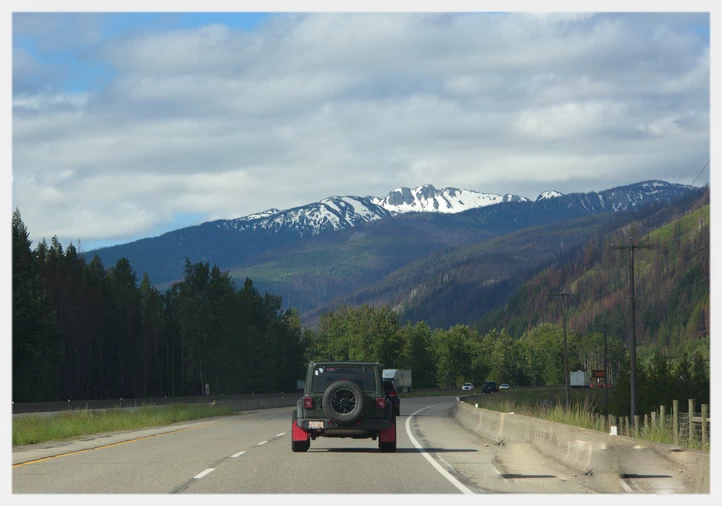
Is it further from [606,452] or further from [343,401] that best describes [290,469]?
[606,452]

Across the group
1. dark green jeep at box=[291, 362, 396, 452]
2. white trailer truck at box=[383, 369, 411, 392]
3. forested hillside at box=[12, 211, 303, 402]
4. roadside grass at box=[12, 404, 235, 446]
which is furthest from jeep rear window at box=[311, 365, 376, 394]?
white trailer truck at box=[383, 369, 411, 392]

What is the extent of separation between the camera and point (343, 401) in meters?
21.0

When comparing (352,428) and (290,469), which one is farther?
(352,428)

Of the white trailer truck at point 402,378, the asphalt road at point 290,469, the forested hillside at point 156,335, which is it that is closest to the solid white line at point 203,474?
the asphalt road at point 290,469

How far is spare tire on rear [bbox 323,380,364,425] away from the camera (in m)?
20.8

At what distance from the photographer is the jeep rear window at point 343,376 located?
72.4 feet

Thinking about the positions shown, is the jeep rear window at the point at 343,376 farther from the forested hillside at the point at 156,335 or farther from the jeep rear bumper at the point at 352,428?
the forested hillside at the point at 156,335

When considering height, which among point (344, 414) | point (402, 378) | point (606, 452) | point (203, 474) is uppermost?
point (606, 452)

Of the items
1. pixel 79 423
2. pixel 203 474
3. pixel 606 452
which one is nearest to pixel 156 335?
pixel 79 423

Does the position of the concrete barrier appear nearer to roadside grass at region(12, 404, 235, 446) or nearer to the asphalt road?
the asphalt road

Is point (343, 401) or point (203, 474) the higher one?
point (343, 401)

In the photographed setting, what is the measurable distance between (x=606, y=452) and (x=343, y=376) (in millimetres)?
8001

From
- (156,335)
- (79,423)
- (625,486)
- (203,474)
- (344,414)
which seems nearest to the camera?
(625,486)
